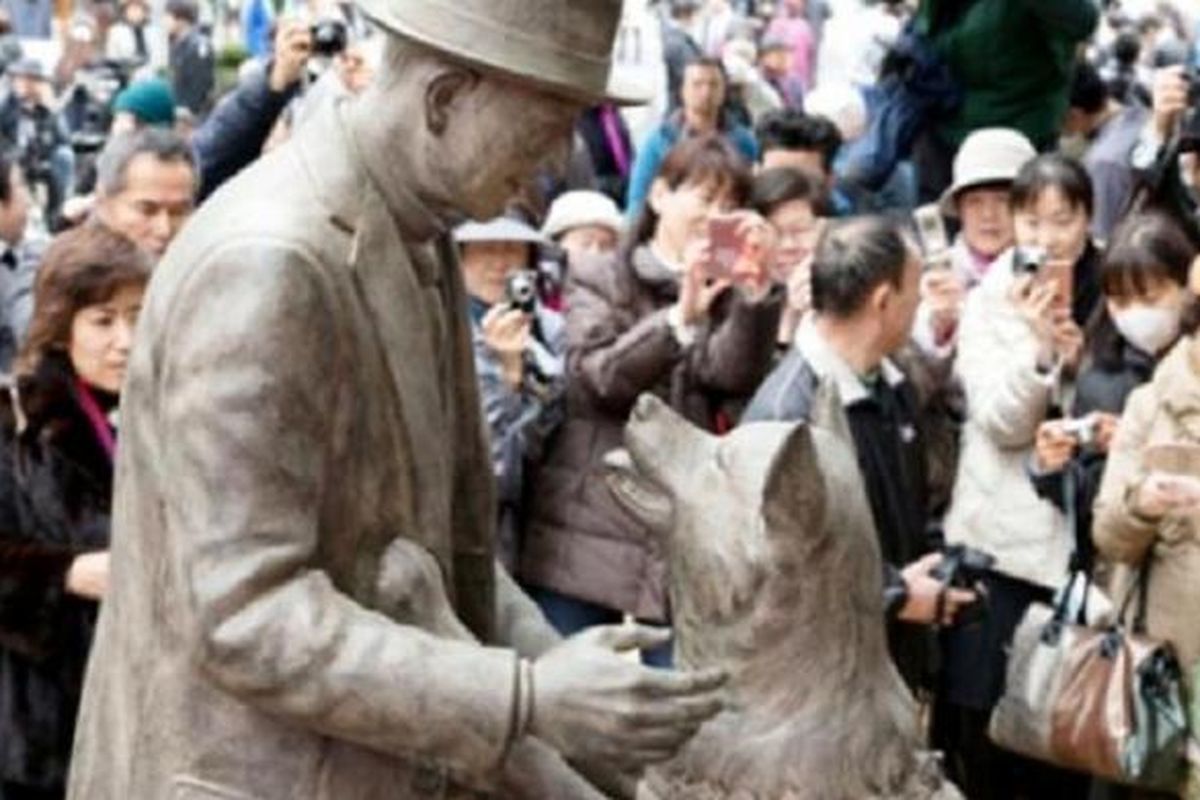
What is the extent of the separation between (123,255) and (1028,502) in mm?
2615

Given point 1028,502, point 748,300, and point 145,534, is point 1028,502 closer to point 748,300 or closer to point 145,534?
point 748,300

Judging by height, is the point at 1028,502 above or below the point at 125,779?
below

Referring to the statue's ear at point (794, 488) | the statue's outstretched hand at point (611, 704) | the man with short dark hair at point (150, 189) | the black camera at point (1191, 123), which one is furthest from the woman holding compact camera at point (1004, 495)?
the statue's outstretched hand at point (611, 704)

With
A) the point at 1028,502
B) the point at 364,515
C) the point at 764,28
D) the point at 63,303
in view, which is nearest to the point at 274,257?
the point at 364,515

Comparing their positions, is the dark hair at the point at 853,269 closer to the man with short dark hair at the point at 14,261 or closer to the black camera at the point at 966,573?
the black camera at the point at 966,573

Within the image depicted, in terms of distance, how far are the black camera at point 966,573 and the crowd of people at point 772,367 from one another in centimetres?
3

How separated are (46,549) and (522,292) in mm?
2045

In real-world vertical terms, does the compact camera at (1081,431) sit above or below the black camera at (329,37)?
below

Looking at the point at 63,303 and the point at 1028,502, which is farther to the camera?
the point at 1028,502

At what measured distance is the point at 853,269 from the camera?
281 inches

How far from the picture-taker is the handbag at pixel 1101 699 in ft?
24.4

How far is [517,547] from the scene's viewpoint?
810 centimetres

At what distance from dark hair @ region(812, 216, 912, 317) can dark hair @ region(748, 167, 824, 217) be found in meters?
1.75

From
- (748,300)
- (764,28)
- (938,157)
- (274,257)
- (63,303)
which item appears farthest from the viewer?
(764,28)
